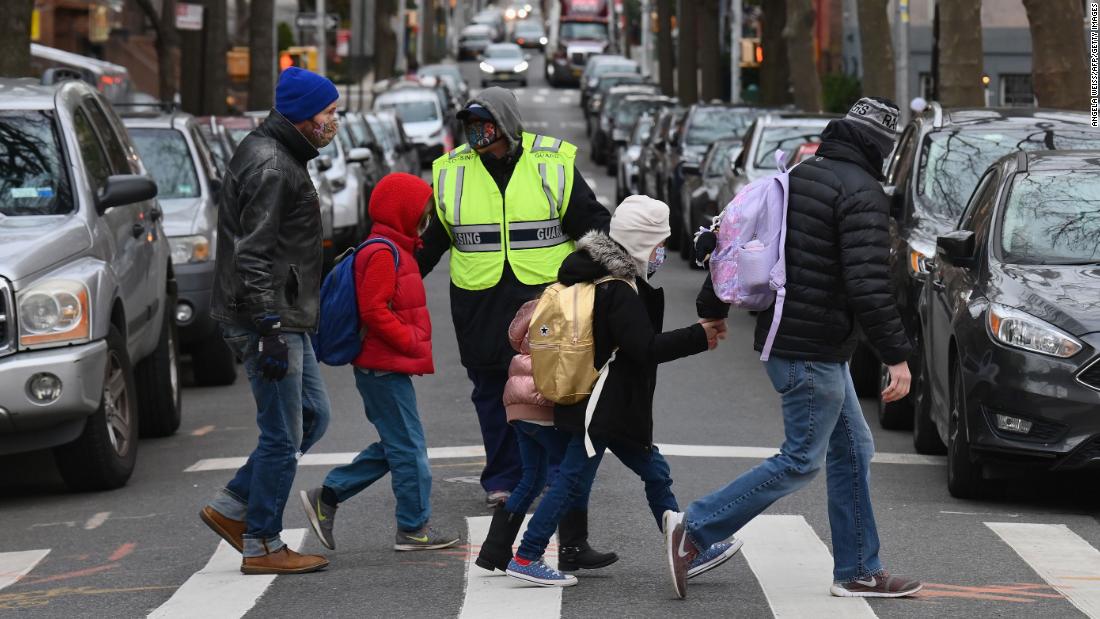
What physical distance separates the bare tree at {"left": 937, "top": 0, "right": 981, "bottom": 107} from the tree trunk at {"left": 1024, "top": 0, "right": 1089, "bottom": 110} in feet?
10.2

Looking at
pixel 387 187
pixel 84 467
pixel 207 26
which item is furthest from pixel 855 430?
pixel 207 26

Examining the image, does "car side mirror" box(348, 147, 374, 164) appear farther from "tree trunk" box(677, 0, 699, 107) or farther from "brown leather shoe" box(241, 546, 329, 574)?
"tree trunk" box(677, 0, 699, 107)

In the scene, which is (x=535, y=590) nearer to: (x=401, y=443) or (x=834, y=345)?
(x=401, y=443)

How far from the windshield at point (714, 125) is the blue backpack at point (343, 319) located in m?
19.7

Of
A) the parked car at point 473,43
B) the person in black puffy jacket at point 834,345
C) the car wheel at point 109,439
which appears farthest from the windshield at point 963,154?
the parked car at point 473,43

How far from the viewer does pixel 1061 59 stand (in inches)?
745

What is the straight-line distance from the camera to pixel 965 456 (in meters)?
9.63

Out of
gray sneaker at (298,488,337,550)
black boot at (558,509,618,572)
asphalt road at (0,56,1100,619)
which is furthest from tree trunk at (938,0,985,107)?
black boot at (558,509,618,572)

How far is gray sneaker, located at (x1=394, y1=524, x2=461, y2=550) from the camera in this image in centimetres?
845

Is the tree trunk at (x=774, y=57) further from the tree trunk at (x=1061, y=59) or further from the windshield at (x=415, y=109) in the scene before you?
the tree trunk at (x=1061, y=59)

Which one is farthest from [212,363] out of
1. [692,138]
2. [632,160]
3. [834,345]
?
[632,160]

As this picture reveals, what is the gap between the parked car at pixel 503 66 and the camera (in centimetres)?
8681

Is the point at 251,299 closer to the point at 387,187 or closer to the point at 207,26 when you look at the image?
the point at 387,187

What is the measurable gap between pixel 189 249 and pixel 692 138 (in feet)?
46.3
